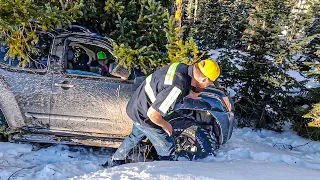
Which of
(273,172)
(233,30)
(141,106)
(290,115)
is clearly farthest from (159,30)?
(233,30)

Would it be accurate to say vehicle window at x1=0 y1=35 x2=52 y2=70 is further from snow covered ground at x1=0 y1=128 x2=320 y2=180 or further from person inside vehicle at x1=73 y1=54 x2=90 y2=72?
snow covered ground at x1=0 y1=128 x2=320 y2=180

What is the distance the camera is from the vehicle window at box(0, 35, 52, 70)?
4434 mm

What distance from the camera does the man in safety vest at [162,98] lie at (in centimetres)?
340

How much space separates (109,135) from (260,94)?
170 inches

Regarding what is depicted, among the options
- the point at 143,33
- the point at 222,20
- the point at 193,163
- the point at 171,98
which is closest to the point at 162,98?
the point at 171,98

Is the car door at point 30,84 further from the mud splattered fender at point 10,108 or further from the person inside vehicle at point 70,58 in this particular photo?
the person inside vehicle at point 70,58

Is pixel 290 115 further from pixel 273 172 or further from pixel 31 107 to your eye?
pixel 31 107

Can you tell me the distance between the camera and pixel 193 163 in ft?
12.7

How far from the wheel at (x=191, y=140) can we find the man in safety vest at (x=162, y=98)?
1.63 feet

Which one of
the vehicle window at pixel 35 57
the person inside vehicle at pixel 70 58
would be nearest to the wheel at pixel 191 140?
the person inside vehicle at pixel 70 58

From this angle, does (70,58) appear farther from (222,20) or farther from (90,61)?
(222,20)

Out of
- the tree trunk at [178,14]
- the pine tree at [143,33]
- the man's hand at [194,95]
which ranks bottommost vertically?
the man's hand at [194,95]

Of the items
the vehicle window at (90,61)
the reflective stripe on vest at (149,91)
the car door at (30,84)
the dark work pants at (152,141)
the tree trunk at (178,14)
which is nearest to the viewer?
the reflective stripe on vest at (149,91)

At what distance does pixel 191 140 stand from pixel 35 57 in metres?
2.67
